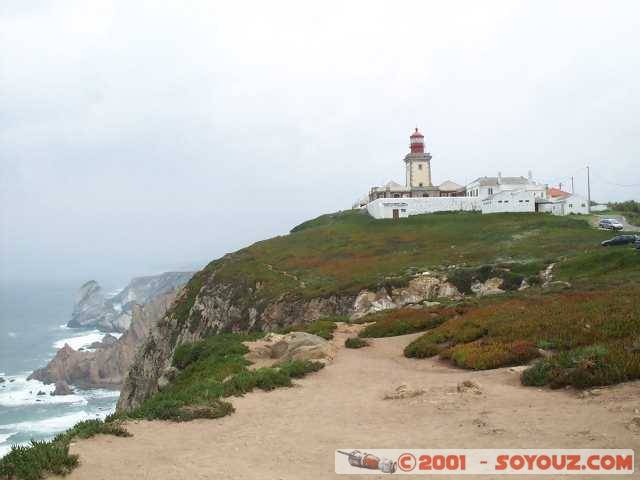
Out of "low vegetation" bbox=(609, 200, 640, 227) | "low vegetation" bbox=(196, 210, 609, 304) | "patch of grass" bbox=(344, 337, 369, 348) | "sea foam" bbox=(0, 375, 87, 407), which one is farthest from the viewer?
"sea foam" bbox=(0, 375, 87, 407)

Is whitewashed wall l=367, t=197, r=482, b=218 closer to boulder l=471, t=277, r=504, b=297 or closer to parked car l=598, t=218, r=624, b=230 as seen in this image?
parked car l=598, t=218, r=624, b=230

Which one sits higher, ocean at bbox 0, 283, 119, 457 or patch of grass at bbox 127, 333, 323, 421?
patch of grass at bbox 127, 333, 323, 421

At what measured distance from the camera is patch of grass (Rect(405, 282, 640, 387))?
13133 millimetres

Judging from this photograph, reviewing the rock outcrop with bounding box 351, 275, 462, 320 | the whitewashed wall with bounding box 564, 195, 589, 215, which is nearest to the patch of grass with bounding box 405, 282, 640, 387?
the rock outcrop with bounding box 351, 275, 462, 320

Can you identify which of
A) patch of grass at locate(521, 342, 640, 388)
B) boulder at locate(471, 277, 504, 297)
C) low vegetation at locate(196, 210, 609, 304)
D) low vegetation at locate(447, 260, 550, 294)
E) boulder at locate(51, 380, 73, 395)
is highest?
low vegetation at locate(196, 210, 609, 304)

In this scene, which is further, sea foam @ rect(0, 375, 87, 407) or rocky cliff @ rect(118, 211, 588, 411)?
sea foam @ rect(0, 375, 87, 407)

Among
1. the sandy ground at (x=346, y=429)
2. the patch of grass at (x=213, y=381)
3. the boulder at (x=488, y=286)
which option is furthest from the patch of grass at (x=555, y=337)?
the boulder at (x=488, y=286)

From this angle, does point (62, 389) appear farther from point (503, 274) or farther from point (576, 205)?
point (576, 205)

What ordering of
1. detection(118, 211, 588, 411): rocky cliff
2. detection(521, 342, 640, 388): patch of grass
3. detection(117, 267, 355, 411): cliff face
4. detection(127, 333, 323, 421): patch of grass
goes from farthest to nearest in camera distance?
1. detection(117, 267, 355, 411): cliff face
2. detection(118, 211, 588, 411): rocky cliff
3. detection(127, 333, 323, 421): patch of grass
4. detection(521, 342, 640, 388): patch of grass

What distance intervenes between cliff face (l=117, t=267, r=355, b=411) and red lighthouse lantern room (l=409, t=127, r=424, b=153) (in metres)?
48.4

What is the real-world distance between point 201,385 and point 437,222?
63.5m

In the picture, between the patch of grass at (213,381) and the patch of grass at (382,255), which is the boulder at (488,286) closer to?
the patch of grass at (382,255)

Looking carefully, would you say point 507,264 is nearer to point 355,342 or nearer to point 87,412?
point 355,342

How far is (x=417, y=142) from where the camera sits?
9762cm
